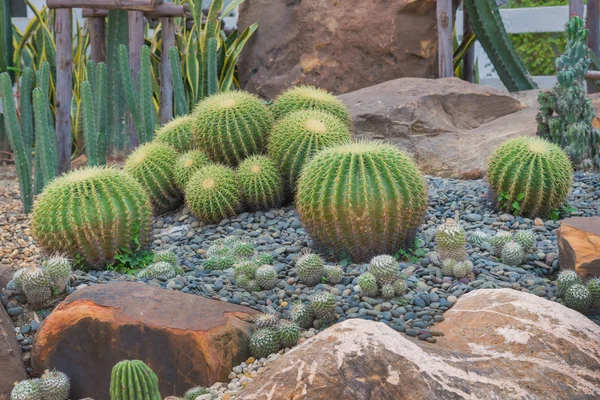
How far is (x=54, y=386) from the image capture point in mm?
3281

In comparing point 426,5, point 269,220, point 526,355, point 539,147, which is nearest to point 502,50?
point 426,5

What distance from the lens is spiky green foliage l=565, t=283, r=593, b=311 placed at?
3.46m

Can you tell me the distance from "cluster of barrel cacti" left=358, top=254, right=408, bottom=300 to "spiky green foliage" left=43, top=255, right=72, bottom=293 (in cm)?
146

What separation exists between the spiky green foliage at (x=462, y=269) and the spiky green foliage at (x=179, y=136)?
237 centimetres

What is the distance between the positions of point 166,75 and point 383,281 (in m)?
4.22

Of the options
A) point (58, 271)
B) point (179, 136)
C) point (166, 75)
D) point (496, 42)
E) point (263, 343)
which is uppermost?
point (496, 42)

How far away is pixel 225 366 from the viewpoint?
3.29 meters

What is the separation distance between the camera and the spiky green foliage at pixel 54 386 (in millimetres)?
3277

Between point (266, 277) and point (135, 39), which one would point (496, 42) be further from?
point (266, 277)

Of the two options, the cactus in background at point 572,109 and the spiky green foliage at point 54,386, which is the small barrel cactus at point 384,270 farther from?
the cactus in background at point 572,109

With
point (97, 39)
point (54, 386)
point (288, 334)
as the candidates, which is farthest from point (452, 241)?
point (97, 39)

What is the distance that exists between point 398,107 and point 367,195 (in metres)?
2.98

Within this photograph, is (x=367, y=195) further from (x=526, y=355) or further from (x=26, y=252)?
(x=26, y=252)

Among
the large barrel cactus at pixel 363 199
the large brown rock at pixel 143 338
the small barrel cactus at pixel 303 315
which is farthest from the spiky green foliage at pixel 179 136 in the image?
the small barrel cactus at pixel 303 315
